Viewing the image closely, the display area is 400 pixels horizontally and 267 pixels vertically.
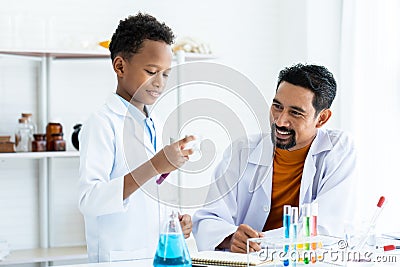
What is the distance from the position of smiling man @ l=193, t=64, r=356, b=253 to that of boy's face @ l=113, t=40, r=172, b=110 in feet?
1.03

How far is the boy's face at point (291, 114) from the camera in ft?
6.89

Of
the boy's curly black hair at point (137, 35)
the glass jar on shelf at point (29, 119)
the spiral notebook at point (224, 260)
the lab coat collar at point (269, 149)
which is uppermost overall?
the boy's curly black hair at point (137, 35)

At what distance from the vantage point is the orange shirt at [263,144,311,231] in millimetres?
2082

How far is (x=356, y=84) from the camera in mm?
3168

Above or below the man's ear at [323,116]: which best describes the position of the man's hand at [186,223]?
below

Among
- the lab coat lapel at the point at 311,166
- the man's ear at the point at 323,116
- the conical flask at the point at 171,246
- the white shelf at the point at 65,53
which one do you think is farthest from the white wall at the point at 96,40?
the conical flask at the point at 171,246

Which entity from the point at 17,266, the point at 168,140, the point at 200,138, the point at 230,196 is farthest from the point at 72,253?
the point at 200,138

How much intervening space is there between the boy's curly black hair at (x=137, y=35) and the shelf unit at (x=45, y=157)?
3.71ft

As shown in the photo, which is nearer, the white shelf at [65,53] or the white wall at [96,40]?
the white shelf at [65,53]

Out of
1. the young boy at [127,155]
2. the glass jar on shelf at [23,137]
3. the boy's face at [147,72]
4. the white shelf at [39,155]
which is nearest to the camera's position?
the young boy at [127,155]

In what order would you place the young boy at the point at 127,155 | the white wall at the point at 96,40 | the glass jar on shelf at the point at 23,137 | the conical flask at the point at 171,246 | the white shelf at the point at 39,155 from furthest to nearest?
the white wall at the point at 96,40, the glass jar on shelf at the point at 23,137, the white shelf at the point at 39,155, the young boy at the point at 127,155, the conical flask at the point at 171,246

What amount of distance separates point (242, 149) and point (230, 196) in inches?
7.2

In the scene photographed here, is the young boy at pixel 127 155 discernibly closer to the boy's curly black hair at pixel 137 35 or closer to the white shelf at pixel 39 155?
the boy's curly black hair at pixel 137 35

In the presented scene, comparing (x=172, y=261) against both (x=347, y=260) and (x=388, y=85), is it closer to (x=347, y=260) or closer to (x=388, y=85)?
(x=347, y=260)
